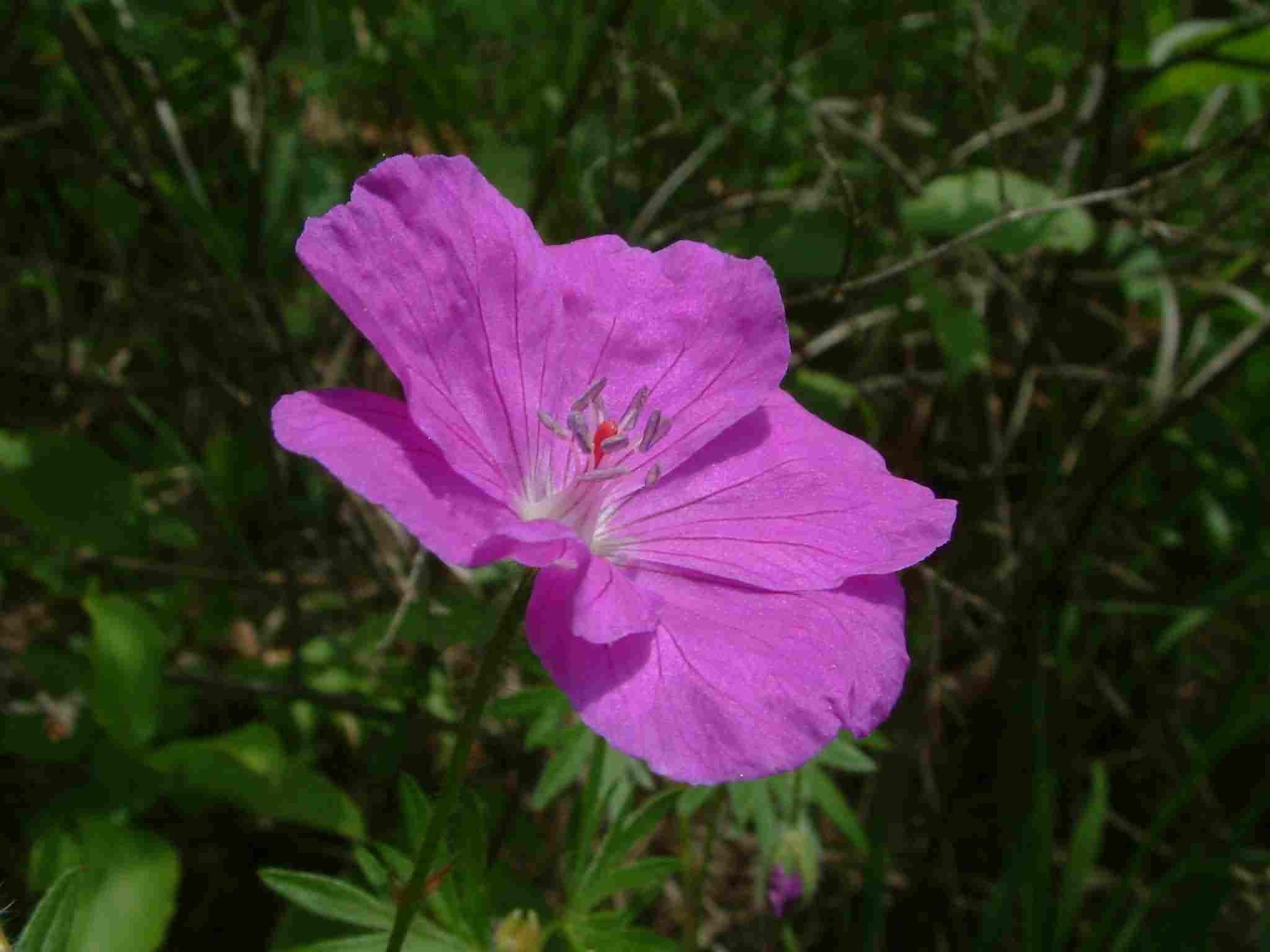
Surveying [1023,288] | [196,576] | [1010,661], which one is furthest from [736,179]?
[196,576]

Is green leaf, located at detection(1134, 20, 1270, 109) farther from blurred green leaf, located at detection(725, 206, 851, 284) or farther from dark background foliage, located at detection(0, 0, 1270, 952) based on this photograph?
blurred green leaf, located at detection(725, 206, 851, 284)

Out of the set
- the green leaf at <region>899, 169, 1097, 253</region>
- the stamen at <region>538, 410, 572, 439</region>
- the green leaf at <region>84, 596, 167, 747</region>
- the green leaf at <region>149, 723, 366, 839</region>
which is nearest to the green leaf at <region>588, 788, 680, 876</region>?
the stamen at <region>538, 410, 572, 439</region>

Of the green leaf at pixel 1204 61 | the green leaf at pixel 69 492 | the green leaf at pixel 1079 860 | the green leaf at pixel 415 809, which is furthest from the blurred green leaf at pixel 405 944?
the green leaf at pixel 1204 61

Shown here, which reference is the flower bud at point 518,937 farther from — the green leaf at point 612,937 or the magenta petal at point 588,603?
the magenta petal at point 588,603

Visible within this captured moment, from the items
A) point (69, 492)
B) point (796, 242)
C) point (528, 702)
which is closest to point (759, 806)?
point (528, 702)

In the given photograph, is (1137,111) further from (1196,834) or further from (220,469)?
(220,469)

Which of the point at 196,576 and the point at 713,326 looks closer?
the point at 713,326
